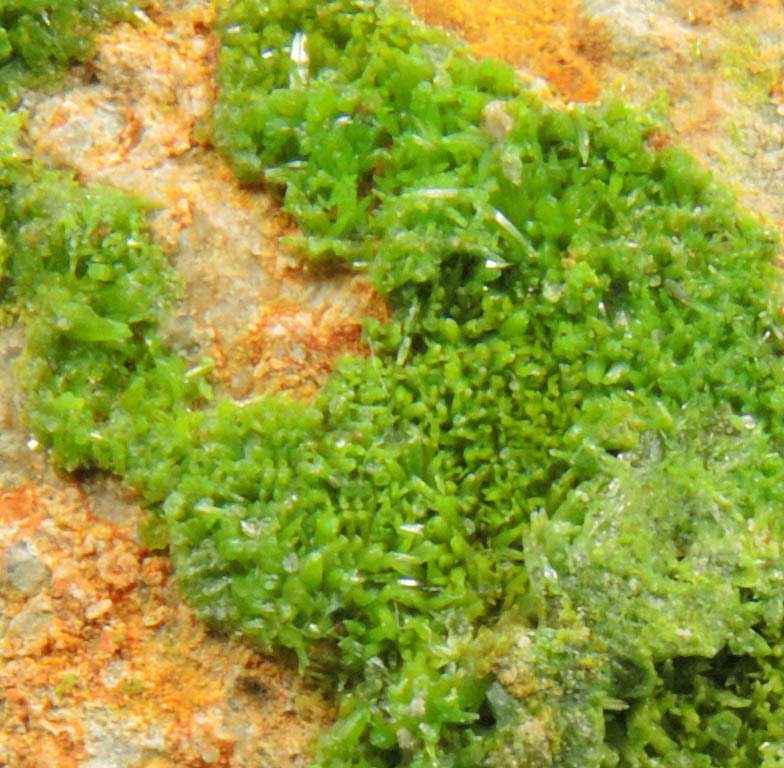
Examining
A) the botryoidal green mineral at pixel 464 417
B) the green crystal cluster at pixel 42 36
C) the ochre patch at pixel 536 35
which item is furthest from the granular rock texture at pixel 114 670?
the ochre patch at pixel 536 35

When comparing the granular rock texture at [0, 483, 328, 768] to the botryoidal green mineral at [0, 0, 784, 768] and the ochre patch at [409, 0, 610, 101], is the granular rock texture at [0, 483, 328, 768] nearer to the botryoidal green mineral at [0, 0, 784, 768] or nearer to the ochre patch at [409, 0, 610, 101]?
the botryoidal green mineral at [0, 0, 784, 768]

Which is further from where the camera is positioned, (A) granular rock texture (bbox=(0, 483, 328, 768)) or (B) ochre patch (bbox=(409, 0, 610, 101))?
(B) ochre patch (bbox=(409, 0, 610, 101))

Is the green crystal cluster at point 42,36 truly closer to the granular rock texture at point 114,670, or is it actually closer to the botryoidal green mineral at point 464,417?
the botryoidal green mineral at point 464,417

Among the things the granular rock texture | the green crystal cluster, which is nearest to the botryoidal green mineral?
the granular rock texture

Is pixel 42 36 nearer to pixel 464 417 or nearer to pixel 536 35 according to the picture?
pixel 536 35

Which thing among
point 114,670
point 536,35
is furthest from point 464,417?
point 536,35

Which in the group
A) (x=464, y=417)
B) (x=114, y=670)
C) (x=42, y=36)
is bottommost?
(x=114, y=670)

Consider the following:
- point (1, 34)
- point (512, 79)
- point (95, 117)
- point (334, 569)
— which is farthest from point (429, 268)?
point (1, 34)

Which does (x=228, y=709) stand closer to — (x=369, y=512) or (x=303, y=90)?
(x=369, y=512)
